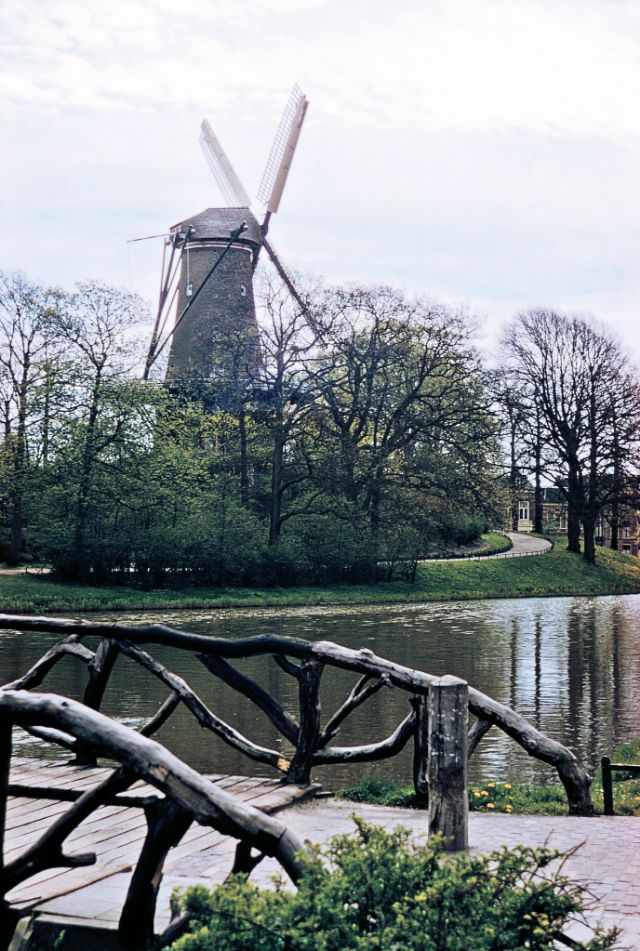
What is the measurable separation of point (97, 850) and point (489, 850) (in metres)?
2.36

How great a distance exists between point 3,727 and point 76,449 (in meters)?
41.6

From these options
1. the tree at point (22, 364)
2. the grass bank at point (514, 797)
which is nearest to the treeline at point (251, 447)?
the tree at point (22, 364)

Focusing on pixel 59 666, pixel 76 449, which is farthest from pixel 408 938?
pixel 76 449

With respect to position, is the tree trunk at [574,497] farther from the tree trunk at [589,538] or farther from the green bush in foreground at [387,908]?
the green bush in foreground at [387,908]

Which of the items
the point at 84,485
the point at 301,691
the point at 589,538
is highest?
the point at 84,485

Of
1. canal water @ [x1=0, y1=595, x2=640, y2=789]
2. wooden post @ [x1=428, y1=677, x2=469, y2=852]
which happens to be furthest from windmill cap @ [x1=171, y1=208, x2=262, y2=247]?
wooden post @ [x1=428, y1=677, x2=469, y2=852]

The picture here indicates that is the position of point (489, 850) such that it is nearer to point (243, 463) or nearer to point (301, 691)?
point (301, 691)

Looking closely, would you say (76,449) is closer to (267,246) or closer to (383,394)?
(383,394)

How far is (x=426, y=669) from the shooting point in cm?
2256

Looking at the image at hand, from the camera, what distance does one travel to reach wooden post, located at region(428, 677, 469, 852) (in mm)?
6027

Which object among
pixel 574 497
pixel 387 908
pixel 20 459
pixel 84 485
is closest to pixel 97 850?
pixel 387 908

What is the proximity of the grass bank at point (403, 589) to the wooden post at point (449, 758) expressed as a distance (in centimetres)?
3255

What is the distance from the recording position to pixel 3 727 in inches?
171

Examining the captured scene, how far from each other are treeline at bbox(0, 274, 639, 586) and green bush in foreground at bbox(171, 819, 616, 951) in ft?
137
